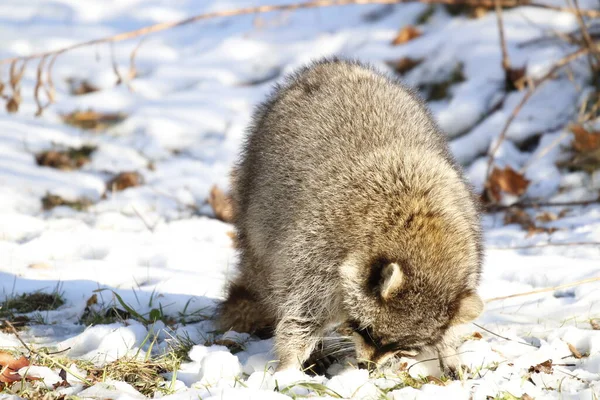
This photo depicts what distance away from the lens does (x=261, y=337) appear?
3779 mm

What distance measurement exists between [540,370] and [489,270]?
5.13ft

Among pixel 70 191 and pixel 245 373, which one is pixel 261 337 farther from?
pixel 70 191

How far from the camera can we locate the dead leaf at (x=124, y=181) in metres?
6.33

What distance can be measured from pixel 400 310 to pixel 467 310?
1.09 feet

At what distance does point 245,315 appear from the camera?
3.74 metres

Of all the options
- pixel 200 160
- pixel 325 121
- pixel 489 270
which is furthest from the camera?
pixel 200 160

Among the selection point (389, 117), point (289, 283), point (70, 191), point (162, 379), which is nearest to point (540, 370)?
point (289, 283)

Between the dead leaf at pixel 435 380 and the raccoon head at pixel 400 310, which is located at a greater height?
the raccoon head at pixel 400 310

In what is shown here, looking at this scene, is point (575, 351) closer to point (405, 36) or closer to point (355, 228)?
point (355, 228)

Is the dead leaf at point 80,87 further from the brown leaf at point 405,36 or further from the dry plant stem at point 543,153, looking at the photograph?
the dry plant stem at point 543,153

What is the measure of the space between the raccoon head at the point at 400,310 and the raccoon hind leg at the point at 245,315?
2.61ft

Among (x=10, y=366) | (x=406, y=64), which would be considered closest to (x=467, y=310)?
(x=10, y=366)

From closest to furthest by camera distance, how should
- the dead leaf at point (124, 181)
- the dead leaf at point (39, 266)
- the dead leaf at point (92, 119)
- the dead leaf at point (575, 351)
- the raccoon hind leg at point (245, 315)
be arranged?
the dead leaf at point (575, 351) → the raccoon hind leg at point (245, 315) → the dead leaf at point (39, 266) → the dead leaf at point (124, 181) → the dead leaf at point (92, 119)

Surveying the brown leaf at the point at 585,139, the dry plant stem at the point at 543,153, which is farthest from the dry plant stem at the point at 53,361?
the brown leaf at the point at 585,139
